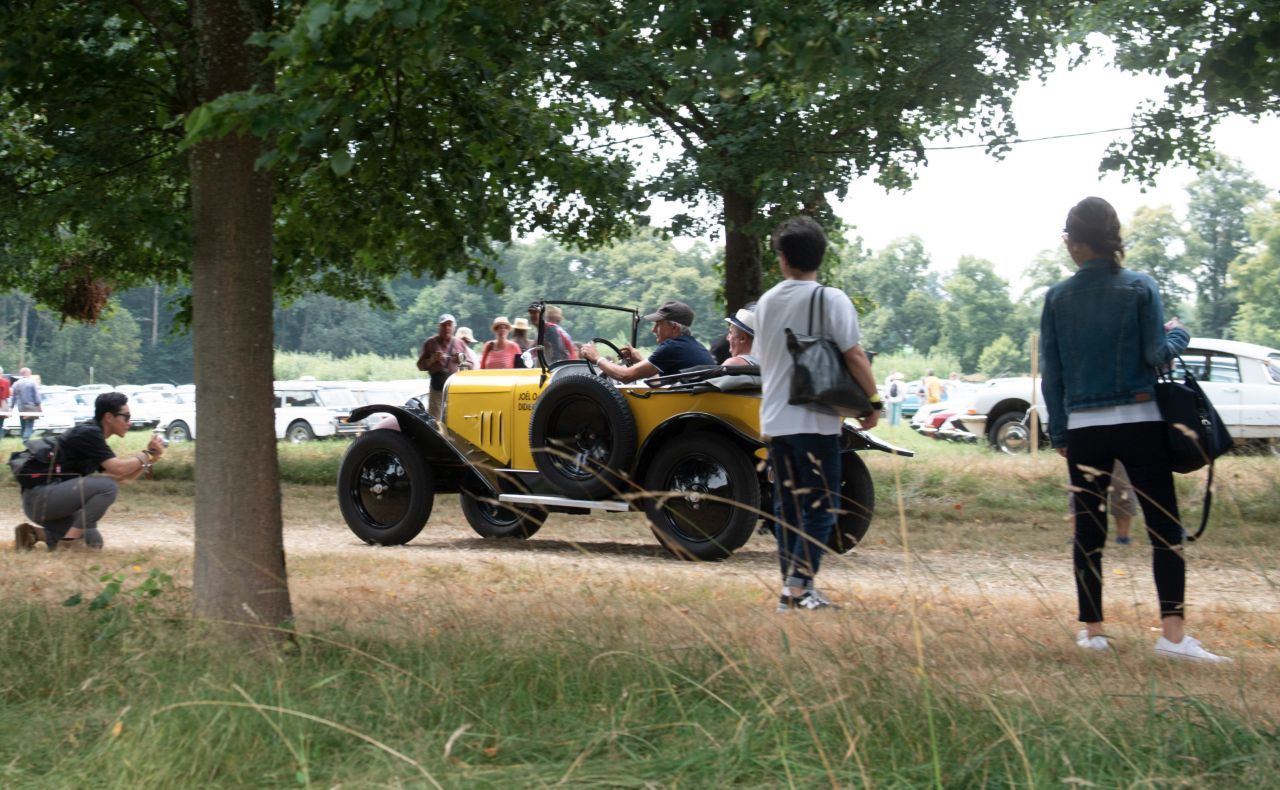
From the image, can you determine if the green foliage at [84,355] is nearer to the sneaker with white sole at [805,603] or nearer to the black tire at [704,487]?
the black tire at [704,487]

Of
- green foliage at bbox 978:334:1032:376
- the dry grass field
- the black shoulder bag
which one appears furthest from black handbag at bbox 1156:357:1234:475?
green foliage at bbox 978:334:1032:376

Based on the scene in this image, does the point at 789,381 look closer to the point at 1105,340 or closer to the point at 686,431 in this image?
the point at 1105,340

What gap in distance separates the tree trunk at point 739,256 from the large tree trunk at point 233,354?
439 inches

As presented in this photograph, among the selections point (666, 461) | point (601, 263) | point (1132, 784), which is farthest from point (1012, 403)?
point (601, 263)

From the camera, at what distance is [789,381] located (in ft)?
21.2

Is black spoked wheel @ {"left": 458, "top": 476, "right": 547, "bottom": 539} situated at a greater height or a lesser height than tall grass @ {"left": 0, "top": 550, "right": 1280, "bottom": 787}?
lesser

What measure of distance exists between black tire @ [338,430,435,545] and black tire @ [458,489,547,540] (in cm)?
40

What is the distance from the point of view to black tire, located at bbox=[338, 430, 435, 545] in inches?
418

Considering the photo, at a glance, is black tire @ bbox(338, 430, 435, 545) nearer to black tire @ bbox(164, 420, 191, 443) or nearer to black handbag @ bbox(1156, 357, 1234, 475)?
black handbag @ bbox(1156, 357, 1234, 475)

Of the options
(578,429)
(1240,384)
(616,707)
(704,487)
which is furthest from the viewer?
(1240,384)

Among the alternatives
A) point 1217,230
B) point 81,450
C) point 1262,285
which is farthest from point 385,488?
point 1217,230

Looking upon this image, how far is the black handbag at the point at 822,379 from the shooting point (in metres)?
6.30

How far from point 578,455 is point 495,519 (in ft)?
5.35

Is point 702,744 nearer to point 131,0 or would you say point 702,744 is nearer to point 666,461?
point 131,0
